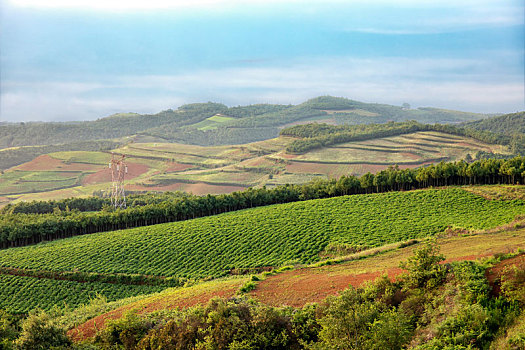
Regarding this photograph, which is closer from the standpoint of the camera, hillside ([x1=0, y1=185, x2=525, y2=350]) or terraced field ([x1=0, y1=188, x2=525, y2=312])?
hillside ([x1=0, y1=185, x2=525, y2=350])

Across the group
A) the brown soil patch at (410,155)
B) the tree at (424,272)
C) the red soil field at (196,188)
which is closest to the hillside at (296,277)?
the tree at (424,272)

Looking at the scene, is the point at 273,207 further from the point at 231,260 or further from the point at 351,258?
the point at 351,258

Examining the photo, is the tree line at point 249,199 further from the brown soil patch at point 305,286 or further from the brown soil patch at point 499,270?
the brown soil patch at point 499,270

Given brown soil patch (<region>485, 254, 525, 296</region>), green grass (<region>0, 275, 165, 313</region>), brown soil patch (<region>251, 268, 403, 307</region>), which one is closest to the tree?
brown soil patch (<region>485, 254, 525, 296</region>)

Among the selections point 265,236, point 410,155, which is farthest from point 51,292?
point 410,155

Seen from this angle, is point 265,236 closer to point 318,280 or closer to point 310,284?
point 318,280

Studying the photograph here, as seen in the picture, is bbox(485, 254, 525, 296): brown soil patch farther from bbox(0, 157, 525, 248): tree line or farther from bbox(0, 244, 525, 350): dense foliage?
bbox(0, 157, 525, 248): tree line

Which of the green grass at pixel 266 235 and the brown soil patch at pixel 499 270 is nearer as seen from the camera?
the brown soil patch at pixel 499 270
